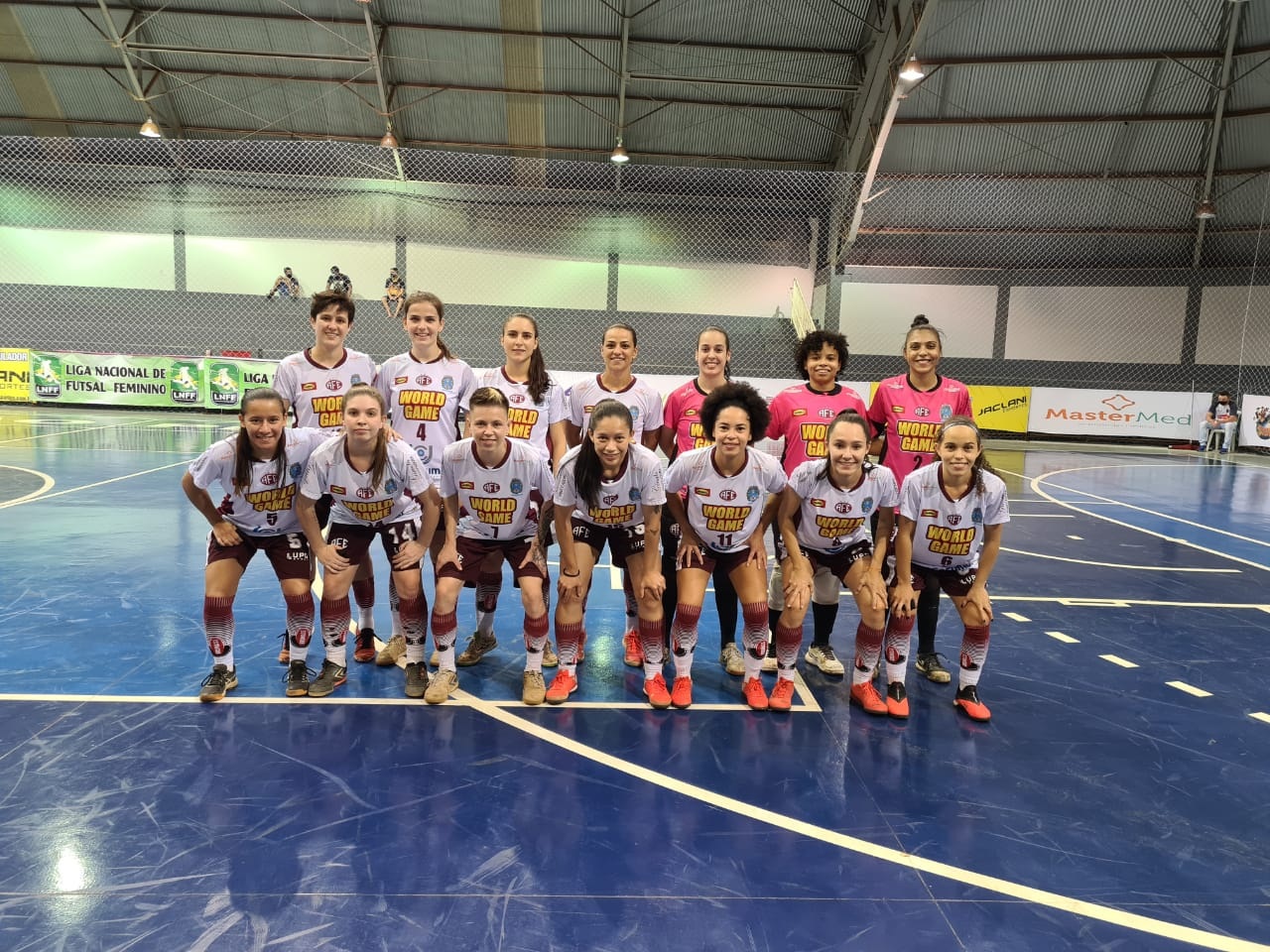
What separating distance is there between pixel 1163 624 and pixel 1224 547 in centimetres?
357

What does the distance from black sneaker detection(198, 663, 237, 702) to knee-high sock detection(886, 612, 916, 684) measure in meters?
3.36

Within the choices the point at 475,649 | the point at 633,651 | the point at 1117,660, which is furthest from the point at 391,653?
the point at 1117,660

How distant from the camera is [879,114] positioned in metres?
18.4

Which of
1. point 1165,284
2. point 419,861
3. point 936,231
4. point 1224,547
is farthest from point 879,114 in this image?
point 419,861

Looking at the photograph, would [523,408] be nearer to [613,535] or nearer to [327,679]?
[613,535]

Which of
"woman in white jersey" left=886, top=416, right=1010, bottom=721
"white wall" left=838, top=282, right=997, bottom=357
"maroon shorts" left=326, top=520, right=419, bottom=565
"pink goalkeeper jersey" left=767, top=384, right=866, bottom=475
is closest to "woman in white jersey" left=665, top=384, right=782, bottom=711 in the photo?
"pink goalkeeper jersey" left=767, top=384, right=866, bottom=475

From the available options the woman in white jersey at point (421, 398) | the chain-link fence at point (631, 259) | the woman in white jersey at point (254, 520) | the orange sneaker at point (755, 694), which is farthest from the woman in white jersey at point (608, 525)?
the chain-link fence at point (631, 259)

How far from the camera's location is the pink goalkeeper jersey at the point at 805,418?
457 cm

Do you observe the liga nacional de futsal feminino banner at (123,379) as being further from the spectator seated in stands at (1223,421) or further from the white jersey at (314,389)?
the spectator seated in stands at (1223,421)

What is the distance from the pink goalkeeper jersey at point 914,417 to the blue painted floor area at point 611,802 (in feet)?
4.30

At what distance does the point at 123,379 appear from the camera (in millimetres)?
19375

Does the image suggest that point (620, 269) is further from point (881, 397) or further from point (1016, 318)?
point (881, 397)

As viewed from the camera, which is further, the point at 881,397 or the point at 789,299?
the point at 789,299

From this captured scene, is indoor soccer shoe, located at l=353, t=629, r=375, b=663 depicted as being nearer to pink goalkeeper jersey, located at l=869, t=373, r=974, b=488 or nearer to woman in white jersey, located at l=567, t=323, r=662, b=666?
woman in white jersey, located at l=567, t=323, r=662, b=666
